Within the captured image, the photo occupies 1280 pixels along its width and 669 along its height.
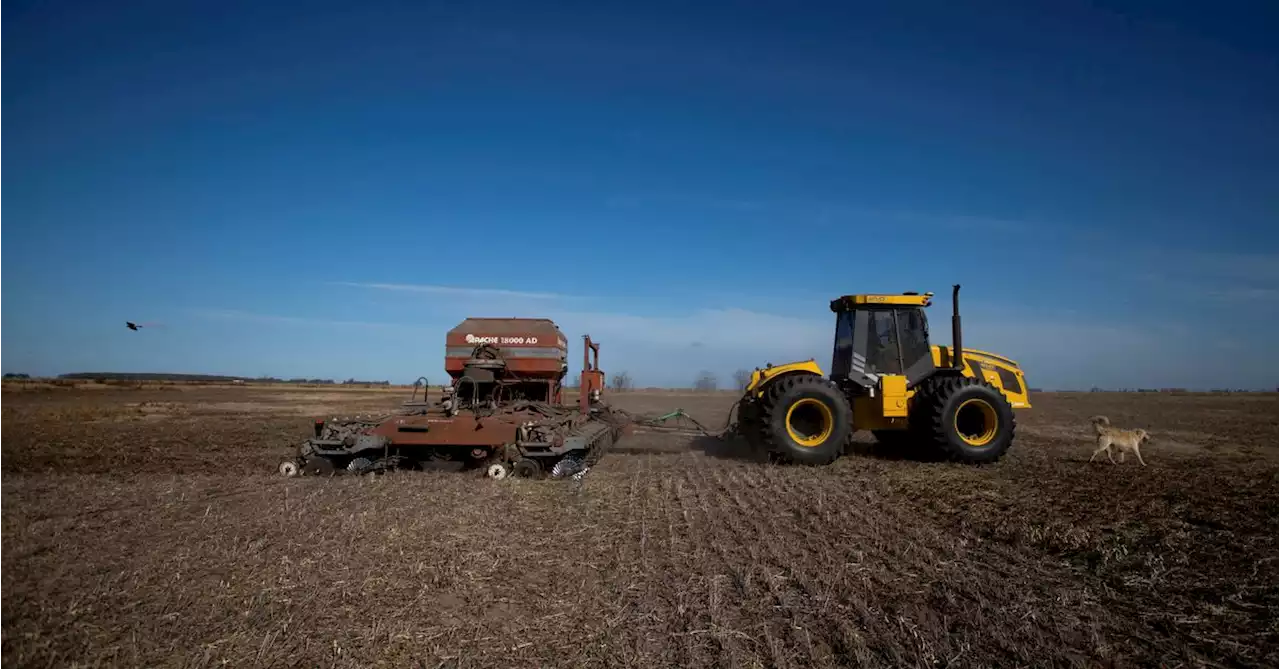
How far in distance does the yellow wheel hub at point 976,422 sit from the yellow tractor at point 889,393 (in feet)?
0.06

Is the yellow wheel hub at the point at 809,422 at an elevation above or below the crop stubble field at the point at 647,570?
above

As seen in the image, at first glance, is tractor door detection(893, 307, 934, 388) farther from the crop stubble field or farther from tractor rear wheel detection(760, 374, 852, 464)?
the crop stubble field

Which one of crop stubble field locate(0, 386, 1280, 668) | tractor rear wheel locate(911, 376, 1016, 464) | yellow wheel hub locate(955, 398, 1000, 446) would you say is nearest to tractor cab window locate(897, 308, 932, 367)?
tractor rear wheel locate(911, 376, 1016, 464)

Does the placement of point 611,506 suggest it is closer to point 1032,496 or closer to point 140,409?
point 1032,496

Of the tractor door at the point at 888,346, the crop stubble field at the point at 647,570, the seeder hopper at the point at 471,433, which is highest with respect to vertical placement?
the tractor door at the point at 888,346

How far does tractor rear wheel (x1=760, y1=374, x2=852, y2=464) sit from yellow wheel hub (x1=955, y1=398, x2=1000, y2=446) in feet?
6.59

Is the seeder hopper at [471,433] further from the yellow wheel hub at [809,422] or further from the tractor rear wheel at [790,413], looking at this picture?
the yellow wheel hub at [809,422]

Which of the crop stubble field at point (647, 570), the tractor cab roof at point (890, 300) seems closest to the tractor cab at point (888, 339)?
the tractor cab roof at point (890, 300)

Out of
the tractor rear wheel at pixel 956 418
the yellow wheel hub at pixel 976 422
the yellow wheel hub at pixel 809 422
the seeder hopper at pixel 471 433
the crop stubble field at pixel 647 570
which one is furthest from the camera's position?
the yellow wheel hub at pixel 809 422

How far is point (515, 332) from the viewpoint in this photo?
14.1 meters

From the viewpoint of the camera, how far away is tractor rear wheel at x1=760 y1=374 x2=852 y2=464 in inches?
474

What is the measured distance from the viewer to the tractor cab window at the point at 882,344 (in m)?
12.8

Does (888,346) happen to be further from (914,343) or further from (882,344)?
(914,343)

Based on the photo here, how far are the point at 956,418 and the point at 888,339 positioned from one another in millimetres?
1833
